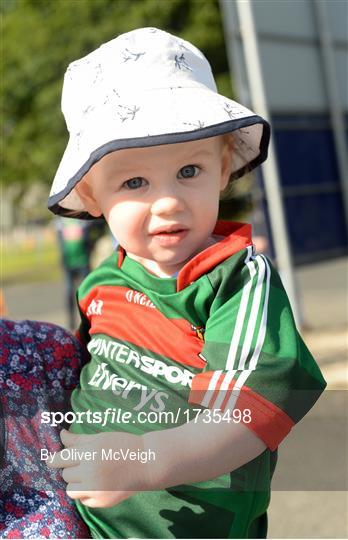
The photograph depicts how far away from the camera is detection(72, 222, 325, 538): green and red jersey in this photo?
4.33 feet

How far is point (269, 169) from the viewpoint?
8.20m

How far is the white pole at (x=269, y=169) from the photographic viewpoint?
8.04 metres

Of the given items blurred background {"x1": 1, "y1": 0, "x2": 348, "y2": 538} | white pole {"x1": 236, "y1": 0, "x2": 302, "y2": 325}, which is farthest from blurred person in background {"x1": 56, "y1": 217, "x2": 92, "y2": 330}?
white pole {"x1": 236, "y1": 0, "x2": 302, "y2": 325}

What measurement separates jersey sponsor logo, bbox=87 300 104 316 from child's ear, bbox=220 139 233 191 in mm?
313

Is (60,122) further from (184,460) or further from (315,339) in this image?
(184,460)

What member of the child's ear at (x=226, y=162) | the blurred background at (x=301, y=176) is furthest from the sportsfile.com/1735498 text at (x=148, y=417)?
the blurred background at (x=301, y=176)

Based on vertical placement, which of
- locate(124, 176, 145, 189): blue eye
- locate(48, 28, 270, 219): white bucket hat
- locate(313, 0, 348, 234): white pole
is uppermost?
locate(48, 28, 270, 219): white bucket hat

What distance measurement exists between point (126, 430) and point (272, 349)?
274 mm

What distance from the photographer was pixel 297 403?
134cm

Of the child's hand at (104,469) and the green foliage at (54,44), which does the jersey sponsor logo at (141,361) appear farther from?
the green foliage at (54,44)

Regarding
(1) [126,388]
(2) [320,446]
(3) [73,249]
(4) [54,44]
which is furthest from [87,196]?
(4) [54,44]

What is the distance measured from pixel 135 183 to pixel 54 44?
57.0ft

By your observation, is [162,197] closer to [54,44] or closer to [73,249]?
[73,249]

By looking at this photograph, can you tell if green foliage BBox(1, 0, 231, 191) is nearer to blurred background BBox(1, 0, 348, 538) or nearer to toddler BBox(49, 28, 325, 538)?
blurred background BBox(1, 0, 348, 538)
